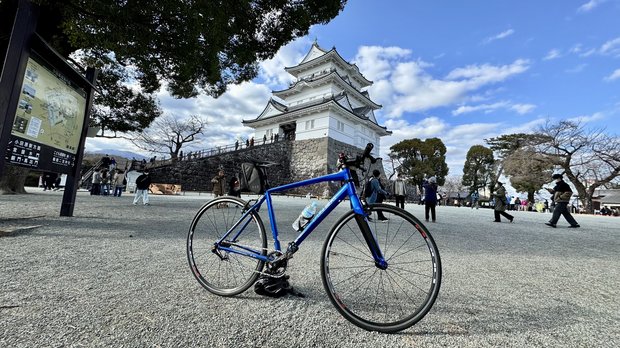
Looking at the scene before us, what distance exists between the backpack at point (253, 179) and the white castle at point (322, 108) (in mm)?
26813

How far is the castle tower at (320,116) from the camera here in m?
29.2

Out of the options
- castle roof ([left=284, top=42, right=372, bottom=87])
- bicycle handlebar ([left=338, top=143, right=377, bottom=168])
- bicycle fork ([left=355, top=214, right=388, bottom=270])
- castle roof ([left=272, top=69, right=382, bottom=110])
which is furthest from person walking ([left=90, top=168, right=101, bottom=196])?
castle roof ([left=284, top=42, right=372, bottom=87])

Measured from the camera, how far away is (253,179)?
227 centimetres

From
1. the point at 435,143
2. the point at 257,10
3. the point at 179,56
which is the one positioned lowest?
the point at 179,56

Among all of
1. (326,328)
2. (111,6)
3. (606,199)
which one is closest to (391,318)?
(326,328)

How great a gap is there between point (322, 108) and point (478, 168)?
27905 millimetres

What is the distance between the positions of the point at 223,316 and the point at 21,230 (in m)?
4.14

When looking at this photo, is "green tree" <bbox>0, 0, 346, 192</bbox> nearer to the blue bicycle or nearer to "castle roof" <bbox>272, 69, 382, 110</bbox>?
the blue bicycle

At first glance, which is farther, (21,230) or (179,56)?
(179,56)

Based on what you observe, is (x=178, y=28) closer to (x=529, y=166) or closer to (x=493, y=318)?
(x=493, y=318)

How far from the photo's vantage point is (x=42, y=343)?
1342mm

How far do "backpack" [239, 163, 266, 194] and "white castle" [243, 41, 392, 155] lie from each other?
26.8 meters

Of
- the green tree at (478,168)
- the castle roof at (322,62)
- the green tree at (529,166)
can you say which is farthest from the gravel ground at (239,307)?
the green tree at (478,168)

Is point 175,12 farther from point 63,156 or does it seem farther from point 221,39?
point 63,156
